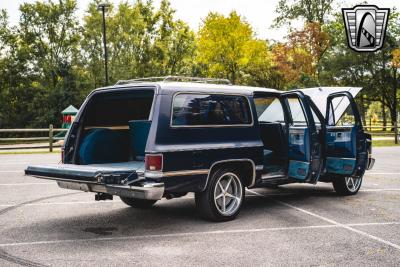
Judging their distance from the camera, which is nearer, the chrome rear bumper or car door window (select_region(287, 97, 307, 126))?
the chrome rear bumper

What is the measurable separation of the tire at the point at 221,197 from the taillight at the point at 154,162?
1.00 metres

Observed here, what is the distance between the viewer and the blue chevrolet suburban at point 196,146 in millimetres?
6270

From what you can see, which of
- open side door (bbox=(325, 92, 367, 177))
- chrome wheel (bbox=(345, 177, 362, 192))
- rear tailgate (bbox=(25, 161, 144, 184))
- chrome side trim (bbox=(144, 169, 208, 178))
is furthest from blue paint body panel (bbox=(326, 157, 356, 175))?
rear tailgate (bbox=(25, 161, 144, 184))

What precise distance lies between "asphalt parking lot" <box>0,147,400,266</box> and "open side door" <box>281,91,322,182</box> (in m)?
0.61

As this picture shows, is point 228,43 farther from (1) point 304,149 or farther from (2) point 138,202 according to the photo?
(2) point 138,202

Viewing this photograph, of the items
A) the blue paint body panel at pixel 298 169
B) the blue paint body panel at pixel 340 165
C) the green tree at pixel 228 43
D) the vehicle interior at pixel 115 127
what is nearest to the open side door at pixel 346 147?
the blue paint body panel at pixel 340 165

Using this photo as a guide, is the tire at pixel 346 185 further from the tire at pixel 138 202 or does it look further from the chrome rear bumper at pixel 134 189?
the chrome rear bumper at pixel 134 189

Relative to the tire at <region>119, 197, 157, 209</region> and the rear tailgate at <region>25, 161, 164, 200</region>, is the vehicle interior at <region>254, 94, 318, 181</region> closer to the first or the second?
the tire at <region>119, 197, 157, 209</region>

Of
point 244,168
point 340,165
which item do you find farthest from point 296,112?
point 244,168

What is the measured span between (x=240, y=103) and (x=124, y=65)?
139ft

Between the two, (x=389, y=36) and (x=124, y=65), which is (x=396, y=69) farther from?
(x=124, y=65)

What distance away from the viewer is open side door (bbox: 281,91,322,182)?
800 cm

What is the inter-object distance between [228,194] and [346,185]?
3.26m

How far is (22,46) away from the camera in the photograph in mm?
49000
